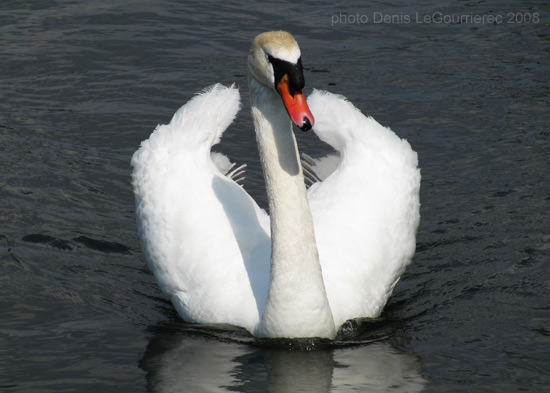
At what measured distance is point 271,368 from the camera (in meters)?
6.41

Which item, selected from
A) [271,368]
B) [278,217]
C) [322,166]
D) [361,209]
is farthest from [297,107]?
[322,166]

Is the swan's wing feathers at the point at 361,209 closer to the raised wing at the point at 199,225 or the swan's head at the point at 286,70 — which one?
the raised wing at the point at 199,225

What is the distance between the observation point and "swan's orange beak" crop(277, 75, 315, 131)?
5.36 m

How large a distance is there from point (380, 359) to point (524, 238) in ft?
8.32

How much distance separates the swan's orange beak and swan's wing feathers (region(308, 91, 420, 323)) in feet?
6.09

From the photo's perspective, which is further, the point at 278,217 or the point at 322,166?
the point at 322,166

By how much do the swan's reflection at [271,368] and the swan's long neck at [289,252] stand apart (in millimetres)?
188

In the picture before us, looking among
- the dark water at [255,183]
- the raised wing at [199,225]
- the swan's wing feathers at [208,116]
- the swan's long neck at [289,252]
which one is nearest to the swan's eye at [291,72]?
the swan's long neck at [289,252]

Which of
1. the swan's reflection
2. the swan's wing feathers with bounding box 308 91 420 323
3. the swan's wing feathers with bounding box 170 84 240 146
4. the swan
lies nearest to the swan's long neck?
the swan

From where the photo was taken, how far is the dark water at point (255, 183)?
21.3ft

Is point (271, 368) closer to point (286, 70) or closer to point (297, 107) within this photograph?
point (297, 107)

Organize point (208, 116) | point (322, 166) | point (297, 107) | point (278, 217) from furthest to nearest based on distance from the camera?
point (322, 166) → point (208, 116) → point (278, 217) → point (297, 107)

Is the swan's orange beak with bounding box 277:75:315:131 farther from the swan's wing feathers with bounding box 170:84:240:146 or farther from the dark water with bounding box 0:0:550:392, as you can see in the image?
the swan's wing feathers with bounding box 170:84:240:146

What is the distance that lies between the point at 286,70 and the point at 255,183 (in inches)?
175
